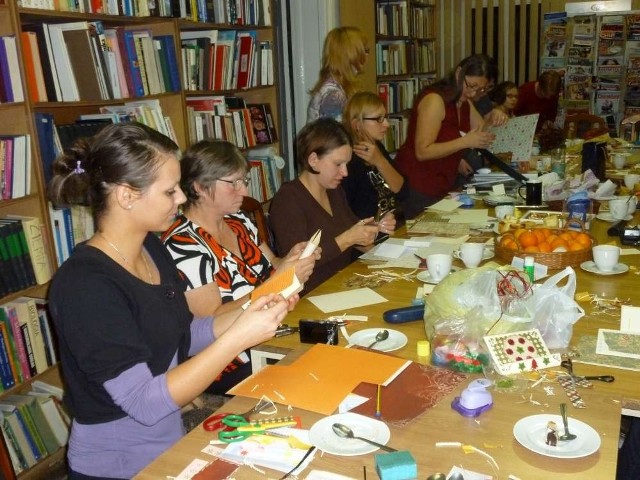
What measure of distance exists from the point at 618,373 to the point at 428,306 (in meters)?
0.44

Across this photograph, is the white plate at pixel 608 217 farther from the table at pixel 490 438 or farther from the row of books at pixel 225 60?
→ the row of books at pixel 225 60

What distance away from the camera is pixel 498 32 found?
708cm

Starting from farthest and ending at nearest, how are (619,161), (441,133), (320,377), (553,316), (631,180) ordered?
(619,161)
(441,133)
(631,180)
(553,316)
(320,377)

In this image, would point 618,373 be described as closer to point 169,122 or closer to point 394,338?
point 394,338

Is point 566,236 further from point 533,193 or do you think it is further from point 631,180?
point 631,180

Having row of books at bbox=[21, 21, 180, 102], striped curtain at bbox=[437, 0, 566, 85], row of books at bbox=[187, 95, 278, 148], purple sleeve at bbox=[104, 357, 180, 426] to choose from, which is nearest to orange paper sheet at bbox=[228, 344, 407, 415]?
purple sleeve at bbox=[104, 357, 180, 426]

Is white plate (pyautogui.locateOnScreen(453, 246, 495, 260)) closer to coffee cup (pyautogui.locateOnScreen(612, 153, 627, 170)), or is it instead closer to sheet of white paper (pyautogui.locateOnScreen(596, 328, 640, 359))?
sheet of white paper (pyautogui.locateOnScreen(596, 328, 640, 359))

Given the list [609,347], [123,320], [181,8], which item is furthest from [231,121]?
[609,347]

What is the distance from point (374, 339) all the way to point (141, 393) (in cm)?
58

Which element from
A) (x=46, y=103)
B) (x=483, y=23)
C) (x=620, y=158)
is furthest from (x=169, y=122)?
(x=483, y=23)

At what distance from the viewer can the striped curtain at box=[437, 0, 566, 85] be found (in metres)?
6.97

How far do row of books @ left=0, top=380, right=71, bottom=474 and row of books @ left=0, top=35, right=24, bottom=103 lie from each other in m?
1.14

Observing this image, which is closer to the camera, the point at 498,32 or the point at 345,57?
the point at 345,57

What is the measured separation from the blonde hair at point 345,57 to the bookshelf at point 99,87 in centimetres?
40
